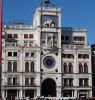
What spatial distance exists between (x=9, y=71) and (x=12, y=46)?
19.8 feet

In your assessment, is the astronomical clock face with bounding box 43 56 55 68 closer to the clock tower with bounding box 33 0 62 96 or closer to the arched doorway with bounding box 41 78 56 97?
the clock tower with bounding box 33 0 62 96

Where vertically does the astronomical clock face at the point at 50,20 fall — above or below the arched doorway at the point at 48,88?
above

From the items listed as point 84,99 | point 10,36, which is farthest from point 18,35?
point 84,99

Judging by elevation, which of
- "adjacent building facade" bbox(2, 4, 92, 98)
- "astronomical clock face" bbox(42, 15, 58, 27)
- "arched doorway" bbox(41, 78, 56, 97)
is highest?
"astronomical clock face" bbox(42, 15, 58, 27)

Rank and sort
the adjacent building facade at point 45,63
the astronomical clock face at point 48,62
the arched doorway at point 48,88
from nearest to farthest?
the adjacent building facade at point 45,63, the astronomical clock face at point 48,62, the arched doorway at point 48,88

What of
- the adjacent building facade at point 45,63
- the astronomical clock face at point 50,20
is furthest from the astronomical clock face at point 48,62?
the astronomical clock face at point 50,20

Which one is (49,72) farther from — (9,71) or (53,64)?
(9,71)

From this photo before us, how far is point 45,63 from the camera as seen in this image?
331ft

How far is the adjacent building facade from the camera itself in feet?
325

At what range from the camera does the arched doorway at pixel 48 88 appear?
102119 mm

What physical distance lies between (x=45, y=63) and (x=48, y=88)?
6.74 metres

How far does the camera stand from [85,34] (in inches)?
4301

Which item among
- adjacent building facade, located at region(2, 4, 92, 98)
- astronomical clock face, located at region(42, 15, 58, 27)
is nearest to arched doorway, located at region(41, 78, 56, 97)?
adjacent building facade, located at region(2, 4, 92, 98)

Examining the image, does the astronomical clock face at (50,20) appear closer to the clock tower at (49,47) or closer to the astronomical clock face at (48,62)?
the clock tower at (49,47)
